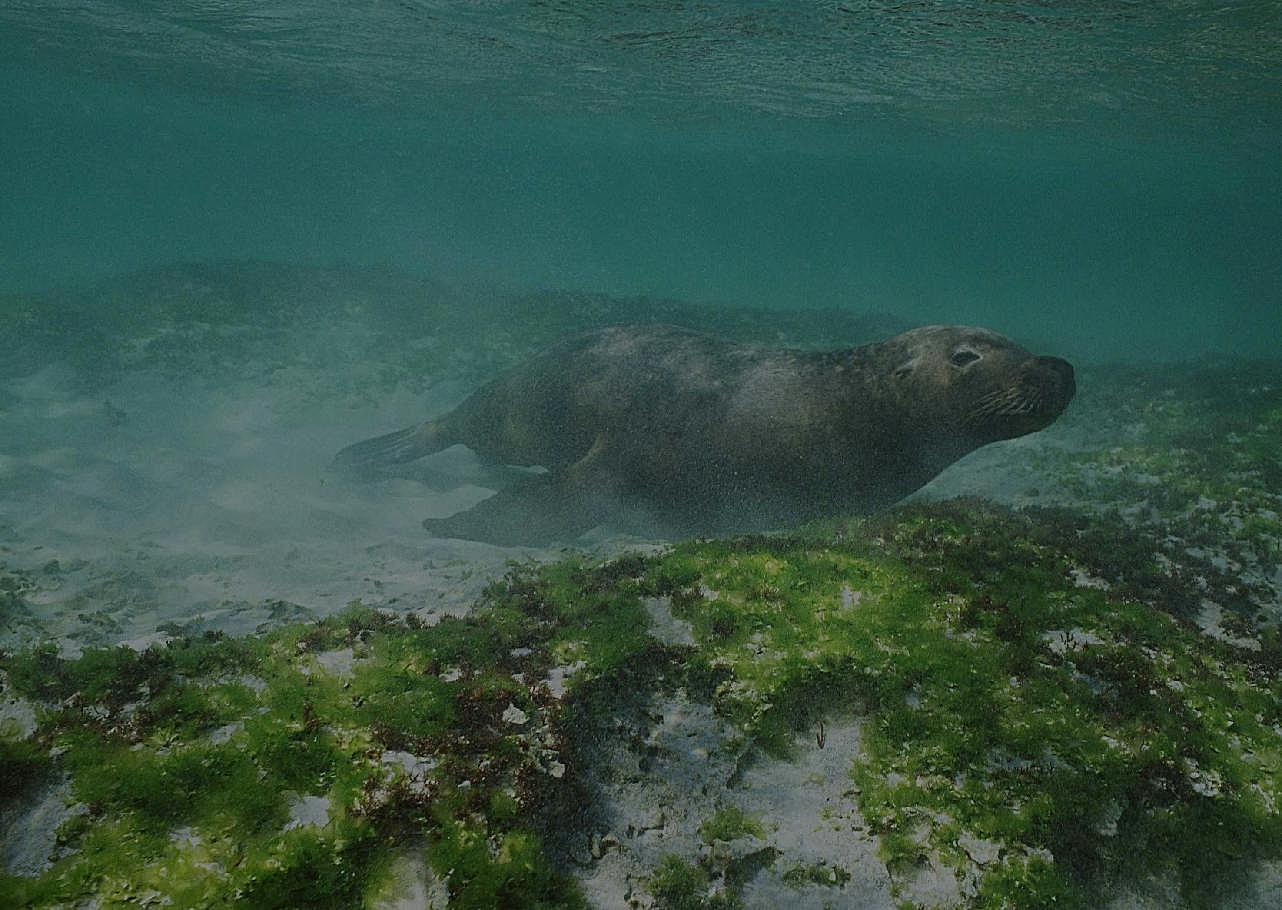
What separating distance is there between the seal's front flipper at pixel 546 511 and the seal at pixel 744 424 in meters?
0.01

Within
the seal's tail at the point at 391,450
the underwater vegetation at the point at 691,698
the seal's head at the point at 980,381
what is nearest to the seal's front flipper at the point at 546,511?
the seal's tail at the point at 391,450

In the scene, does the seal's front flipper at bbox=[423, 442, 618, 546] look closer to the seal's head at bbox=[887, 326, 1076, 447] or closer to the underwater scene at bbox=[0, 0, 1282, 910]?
the underwater scene at bbox=[0, 0, 1282, 910]

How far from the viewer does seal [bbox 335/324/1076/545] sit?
226 inches

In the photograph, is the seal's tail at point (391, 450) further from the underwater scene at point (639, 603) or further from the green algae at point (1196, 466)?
the green algae at point (1196, 466)

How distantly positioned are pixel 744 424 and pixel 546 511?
225 cm

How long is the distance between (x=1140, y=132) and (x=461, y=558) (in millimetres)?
36349

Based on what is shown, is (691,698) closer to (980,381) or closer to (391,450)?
(980,381)

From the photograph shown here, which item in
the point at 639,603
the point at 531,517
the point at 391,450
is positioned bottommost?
the point at 391,450

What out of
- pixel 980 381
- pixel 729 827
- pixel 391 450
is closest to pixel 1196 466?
pixel 980 381

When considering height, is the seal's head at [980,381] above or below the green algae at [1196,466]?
above

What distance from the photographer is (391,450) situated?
1012 centimetres

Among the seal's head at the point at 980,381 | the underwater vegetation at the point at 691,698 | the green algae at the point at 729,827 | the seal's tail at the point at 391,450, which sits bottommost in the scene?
the seal's tail at the point at 391,450

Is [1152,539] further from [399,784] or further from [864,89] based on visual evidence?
[864,89]

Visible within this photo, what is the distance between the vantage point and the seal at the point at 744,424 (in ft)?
18.8
